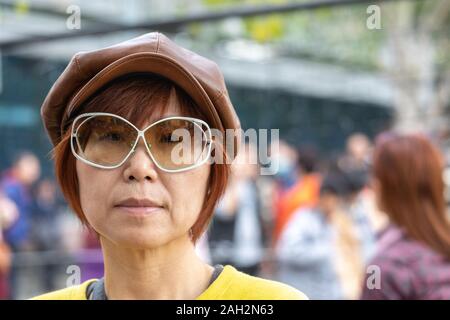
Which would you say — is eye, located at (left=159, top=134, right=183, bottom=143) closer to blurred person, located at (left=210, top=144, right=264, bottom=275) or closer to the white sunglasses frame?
the white sunglasses frame

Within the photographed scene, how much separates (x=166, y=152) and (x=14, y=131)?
9.91 metres

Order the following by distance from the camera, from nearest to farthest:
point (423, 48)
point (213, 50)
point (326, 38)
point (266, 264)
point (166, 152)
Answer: point (166, 152) → point (266, 264) → point (423, 48) → point (213, 50) → point (326, 38)

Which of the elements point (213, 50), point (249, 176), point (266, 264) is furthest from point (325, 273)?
point (213, 50)

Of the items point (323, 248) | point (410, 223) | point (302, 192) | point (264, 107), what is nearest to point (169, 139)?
point (410, 223)

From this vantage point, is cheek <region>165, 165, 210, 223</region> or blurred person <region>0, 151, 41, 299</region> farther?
blurred person <region>0, 151, 41, 299</region>

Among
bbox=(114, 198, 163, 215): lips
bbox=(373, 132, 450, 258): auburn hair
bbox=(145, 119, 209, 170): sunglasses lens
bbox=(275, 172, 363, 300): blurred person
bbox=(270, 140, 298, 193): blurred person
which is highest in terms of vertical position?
bbox=(270, 140, 298, 193): blurred person

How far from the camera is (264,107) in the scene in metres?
11.6

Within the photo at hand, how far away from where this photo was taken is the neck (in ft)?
4.63

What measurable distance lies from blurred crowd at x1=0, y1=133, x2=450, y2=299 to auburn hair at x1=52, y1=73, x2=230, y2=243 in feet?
0.46

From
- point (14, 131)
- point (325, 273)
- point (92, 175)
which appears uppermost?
point (14, 131)

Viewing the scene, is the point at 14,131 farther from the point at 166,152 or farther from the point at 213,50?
the point at 166,152

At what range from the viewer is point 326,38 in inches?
512

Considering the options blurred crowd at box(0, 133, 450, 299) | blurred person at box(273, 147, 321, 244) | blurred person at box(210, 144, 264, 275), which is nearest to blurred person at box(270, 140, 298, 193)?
blurred crowd at box(0, 133, 450, 299)

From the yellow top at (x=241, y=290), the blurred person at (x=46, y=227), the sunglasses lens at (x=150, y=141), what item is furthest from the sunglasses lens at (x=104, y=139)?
the blurred person at (x=46, y=227)
